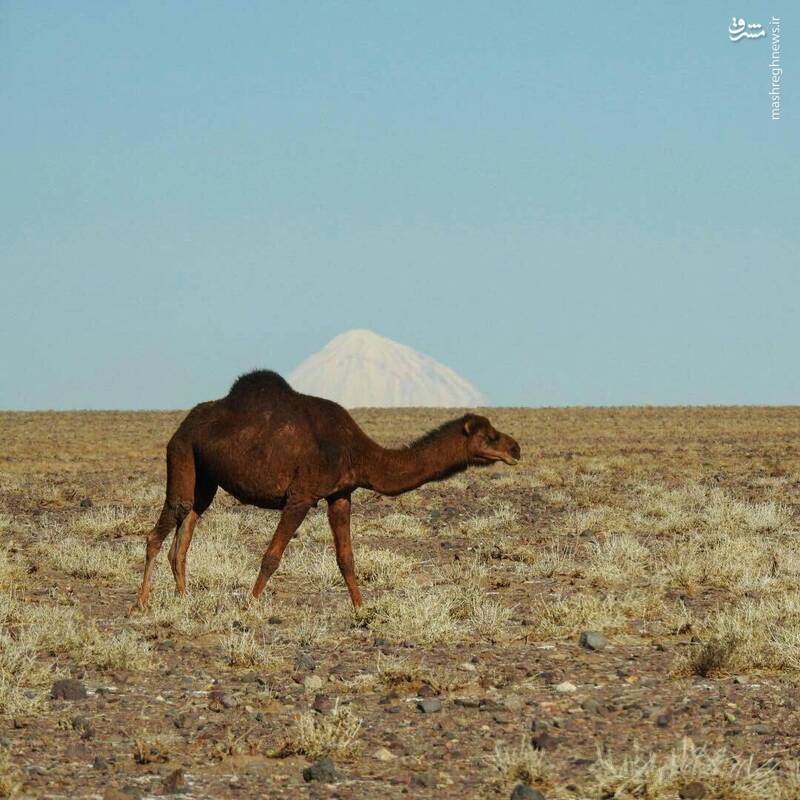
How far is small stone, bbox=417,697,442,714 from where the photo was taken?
28.4 ft

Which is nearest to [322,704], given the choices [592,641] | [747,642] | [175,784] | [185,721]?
[185,721]

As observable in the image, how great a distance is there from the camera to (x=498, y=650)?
35.2 feet

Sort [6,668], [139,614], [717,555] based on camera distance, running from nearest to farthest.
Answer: [6,668]
[139,614]
[717,555]

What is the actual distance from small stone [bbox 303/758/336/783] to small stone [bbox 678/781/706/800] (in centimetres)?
179

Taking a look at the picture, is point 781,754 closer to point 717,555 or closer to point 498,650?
point 498,650

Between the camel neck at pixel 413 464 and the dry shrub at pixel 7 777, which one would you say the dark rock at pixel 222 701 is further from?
the camel neck at pixel 413 464

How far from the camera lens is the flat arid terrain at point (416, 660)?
7.32 m

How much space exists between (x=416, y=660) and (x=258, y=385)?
3.68m

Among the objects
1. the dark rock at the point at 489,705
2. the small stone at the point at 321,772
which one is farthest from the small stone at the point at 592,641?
the small stone at the point at 321,772

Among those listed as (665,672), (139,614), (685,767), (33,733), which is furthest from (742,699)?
(139,614)

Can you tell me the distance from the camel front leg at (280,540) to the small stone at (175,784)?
17.3 ft

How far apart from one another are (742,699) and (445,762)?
7.61 ft

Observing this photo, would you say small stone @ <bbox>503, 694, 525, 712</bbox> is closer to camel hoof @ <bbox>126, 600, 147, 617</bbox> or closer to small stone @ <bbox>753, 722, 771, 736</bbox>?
small stone @ <bbox>753, 722, 771, 736</bbox>

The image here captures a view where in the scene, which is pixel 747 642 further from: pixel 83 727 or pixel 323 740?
pixel 83 727
